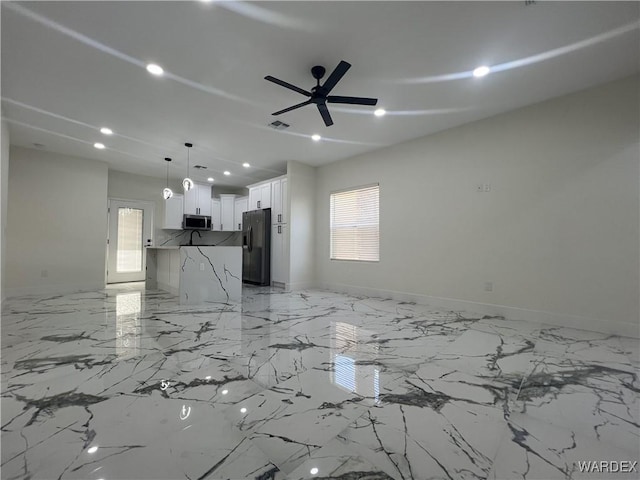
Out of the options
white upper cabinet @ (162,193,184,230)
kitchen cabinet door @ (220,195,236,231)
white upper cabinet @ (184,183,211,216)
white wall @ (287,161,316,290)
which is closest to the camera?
white wall @ (287,161,316,290)

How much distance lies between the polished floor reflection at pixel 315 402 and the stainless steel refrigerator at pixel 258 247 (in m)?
3.19

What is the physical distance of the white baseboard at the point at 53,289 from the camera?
5.01 meters

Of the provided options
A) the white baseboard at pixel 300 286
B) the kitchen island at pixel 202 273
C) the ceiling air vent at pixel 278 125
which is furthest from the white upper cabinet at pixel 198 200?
the ceiling air vent at pixel 278 125

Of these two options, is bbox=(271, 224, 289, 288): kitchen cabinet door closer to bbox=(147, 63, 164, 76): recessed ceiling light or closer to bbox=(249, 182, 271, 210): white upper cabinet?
bbox=(249, 182, 271, 210): white upper cabinet

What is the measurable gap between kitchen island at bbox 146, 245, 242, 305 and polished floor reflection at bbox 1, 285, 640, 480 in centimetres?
117

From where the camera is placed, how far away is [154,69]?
9.44 feet

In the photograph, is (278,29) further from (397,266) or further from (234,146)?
(397,266)

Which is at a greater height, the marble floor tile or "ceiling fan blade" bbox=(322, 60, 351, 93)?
"ceiling fan blade" bbox=(322, 60, 351, 93)

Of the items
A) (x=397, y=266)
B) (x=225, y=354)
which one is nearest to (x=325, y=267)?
(x=397, y=266)

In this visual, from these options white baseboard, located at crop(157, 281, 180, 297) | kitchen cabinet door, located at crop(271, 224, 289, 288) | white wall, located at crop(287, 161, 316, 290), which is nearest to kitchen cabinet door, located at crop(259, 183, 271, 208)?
kitchen cabinet door, located at crop(271, 224, 289, 288)

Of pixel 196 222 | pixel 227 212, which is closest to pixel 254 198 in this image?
pixel 227 212

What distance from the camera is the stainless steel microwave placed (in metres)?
7.32

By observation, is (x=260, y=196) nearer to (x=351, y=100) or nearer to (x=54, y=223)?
(x=54, y=223)

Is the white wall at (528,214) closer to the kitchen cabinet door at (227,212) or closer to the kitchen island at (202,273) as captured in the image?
the kitchen island at (202,273)
